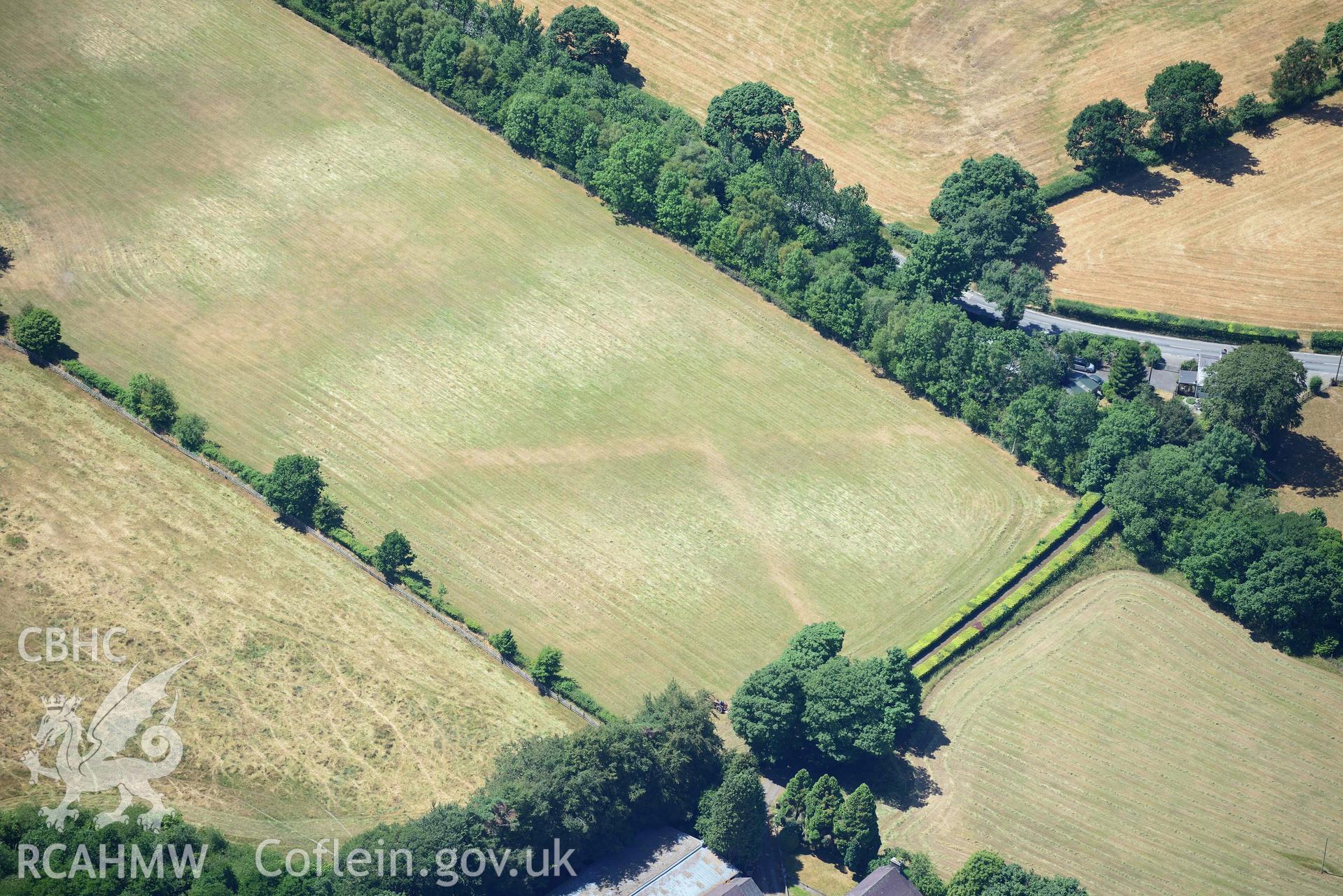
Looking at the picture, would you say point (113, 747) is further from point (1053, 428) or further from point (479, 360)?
point (1053, 428)

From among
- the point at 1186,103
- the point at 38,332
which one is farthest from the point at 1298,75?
the point at 38,332

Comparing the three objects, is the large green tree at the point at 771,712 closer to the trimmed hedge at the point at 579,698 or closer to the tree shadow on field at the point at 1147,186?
the trimmed hedge at the point at 579,698

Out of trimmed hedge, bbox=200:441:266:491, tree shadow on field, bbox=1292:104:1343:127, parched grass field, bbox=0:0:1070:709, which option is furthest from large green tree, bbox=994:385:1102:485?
trimmed hedge, bbox=200:441:266:491

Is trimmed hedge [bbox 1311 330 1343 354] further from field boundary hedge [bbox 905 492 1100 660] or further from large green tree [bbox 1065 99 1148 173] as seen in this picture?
field boundary hedge [bbox 905 492 1100 660]

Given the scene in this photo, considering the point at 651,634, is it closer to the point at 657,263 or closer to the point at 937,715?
the point at 937,715

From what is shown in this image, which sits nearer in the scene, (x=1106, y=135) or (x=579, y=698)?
(x=579, y=698)

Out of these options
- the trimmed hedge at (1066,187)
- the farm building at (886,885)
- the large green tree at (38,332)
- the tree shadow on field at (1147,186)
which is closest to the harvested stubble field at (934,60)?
the trimmed hedge at (1066,187)
